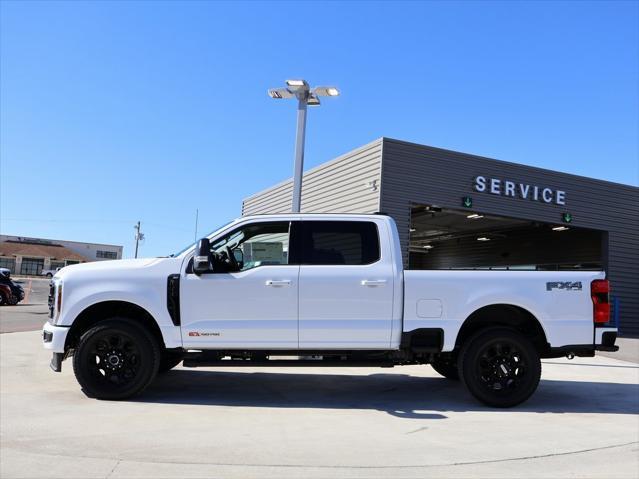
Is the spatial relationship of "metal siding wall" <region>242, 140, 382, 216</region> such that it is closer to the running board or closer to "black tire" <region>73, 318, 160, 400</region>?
the running board

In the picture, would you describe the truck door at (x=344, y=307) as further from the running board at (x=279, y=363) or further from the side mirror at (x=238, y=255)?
the side mirror at (x=238, y=255)

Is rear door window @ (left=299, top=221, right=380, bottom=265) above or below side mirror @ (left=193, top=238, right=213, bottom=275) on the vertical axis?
above

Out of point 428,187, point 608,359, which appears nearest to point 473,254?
point 428,187

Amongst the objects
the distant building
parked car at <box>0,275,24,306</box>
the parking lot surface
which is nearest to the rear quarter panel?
the parking lot surface

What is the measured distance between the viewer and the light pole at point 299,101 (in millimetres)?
11578

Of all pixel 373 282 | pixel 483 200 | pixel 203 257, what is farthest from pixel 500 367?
pixel 483 200

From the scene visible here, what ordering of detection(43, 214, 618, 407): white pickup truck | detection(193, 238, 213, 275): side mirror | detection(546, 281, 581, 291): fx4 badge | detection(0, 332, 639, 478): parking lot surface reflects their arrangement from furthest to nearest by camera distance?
detection(546, 281, 581, 291): fx4 badge
detection(43, 214, 618, 407): white pickup truck
detection(193, 238, 213, 275): side mirror
detection(0, 332, 639, 478): parking lot surface

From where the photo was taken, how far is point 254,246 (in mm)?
6645

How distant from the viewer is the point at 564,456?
466 centimetres

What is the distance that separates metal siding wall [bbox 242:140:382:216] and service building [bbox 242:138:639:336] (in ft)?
0.10

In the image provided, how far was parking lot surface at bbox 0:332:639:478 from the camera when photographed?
4.20 m

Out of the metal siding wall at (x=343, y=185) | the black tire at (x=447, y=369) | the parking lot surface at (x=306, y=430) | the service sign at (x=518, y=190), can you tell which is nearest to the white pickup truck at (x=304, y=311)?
the parking lot surface at (x=306, y=430)

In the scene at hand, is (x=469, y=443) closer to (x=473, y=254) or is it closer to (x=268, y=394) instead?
(x=268, y=394)

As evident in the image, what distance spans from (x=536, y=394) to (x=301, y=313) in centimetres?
349
